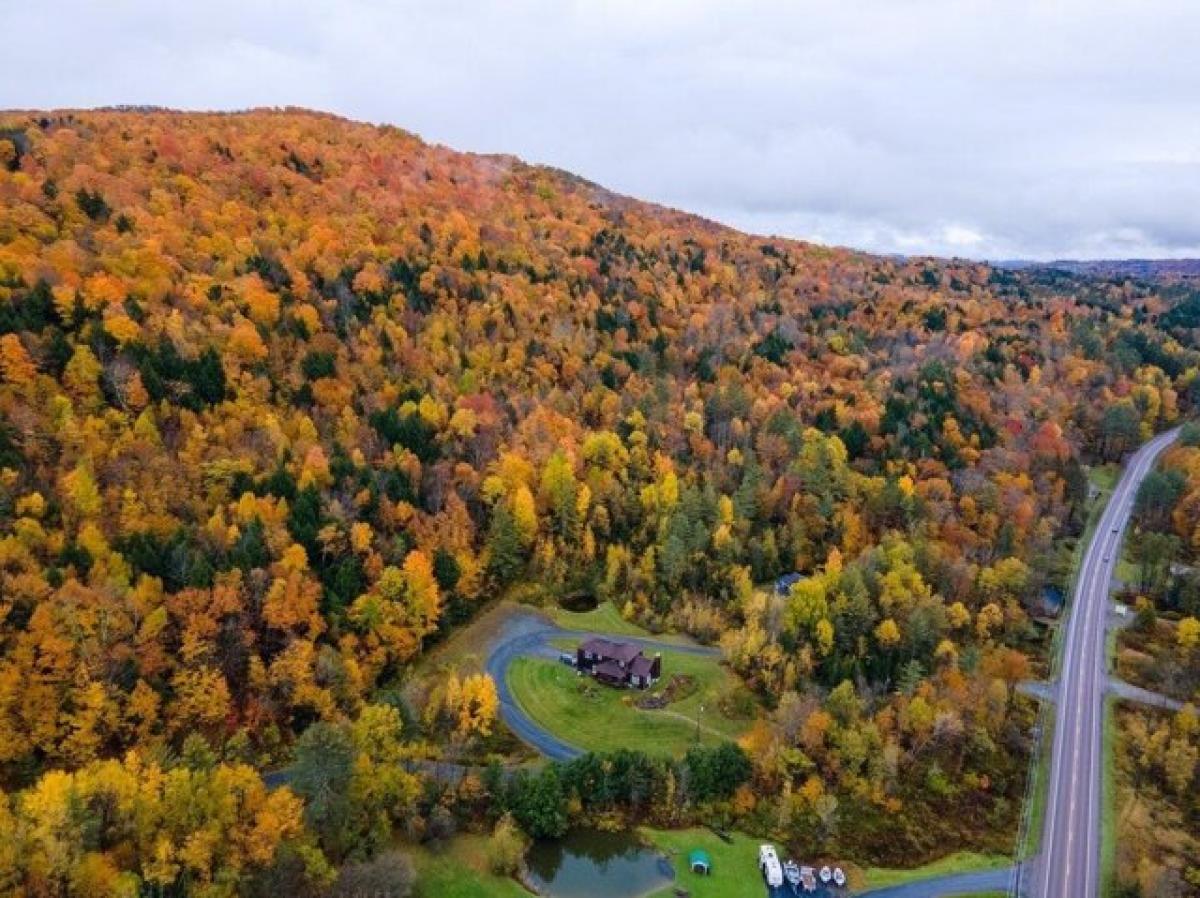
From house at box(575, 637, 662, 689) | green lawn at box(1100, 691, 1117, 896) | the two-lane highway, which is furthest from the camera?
house at box(575, 637, 662, 689)

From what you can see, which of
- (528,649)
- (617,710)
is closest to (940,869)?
(617,710)

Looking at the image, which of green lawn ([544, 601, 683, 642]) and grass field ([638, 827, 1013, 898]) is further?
green lawn ([544, 601, 683, 642])

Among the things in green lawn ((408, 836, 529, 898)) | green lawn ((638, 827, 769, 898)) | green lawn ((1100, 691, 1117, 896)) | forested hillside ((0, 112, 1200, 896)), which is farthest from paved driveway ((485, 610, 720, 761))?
green lawn ((1100, 691, 1117, 896))

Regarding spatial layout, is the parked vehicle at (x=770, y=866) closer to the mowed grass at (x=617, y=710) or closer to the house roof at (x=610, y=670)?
the mowed grass at (x=617, y=710)

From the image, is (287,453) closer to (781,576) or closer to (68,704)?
(68,704)

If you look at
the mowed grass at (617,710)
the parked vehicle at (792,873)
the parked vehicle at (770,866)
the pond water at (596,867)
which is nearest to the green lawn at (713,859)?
the parked vehicle at (770,866)

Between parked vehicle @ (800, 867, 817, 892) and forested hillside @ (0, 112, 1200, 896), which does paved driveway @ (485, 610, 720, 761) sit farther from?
parked vehicle @ (800, 867, 817, 892)
